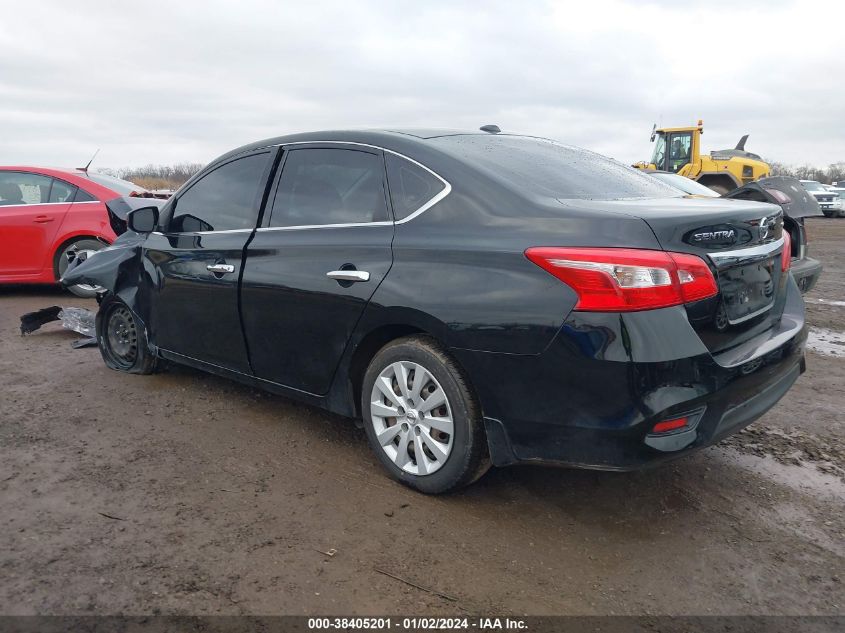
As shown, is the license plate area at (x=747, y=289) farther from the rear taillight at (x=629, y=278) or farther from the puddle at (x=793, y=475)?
the puddle at (x=793, y=475)

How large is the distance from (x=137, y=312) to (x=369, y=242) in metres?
2.26

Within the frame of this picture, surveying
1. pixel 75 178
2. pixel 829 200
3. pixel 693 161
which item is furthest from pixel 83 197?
pixel 829 200

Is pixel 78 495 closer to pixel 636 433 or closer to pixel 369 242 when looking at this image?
pixel 369 242

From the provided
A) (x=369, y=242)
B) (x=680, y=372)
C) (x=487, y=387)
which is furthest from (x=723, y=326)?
(x=369, y=242)

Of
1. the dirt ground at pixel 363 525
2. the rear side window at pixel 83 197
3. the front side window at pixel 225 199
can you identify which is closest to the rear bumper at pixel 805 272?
the dirt ground at pixel 363 525

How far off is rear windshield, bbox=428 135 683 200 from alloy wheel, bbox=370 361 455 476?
930mm

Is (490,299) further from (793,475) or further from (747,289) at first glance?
(793,475)

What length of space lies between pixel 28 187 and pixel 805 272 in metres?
8.05

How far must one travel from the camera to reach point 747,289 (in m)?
2.88

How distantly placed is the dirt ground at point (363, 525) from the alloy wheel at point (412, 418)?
19 cm

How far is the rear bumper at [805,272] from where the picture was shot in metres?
5.77

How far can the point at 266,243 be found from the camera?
12.3 feet

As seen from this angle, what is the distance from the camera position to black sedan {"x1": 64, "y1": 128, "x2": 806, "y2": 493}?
8.45 ft

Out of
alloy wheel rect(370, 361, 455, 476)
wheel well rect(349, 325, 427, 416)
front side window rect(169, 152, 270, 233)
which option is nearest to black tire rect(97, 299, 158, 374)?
front side window rect(169, 152, 270, 233)
